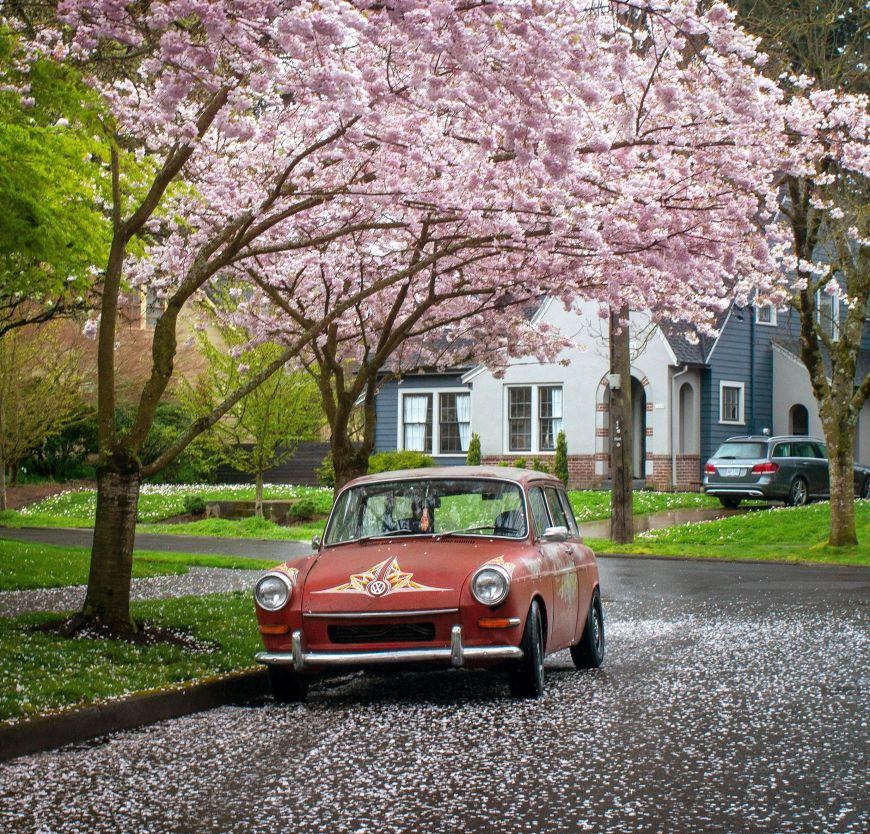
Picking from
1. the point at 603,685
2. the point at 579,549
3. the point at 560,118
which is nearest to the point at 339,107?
the point at 560,118

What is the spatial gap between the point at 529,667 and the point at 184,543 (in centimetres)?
1875

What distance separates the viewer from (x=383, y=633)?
29.2 feet

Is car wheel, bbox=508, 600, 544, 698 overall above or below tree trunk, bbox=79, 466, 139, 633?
below

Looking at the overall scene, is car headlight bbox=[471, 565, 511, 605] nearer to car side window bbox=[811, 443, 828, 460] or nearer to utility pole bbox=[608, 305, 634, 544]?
utility pole bbox=[608, 305, 634, 544]

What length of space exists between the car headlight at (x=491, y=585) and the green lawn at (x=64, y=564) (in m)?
8.39

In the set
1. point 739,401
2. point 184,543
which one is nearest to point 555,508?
point 184,543

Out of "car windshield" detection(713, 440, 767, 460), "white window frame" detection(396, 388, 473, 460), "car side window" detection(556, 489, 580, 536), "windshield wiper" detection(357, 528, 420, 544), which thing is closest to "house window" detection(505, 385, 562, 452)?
"white window frame" detection(396, 388, 473, 460)

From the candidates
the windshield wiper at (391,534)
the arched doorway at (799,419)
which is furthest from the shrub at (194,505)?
the windshield wiper at (391,534)

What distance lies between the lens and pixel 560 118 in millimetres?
10914

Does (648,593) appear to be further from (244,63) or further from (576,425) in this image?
(576,425)

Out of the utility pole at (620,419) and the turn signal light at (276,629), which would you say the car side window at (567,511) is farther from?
the utility pole at (620,419)

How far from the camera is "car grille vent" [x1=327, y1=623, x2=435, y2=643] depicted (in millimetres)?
8852

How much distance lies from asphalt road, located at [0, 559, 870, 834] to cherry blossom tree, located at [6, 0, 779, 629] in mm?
3593

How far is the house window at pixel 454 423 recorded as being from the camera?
43344 millimetres
